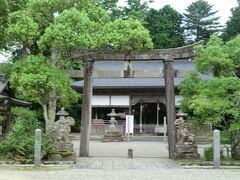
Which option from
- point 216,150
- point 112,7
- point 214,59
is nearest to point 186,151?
point 216,150

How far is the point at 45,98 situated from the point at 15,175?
21.3 ft

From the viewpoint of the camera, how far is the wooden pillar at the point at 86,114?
1697cm

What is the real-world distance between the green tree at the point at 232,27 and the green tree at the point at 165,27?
5362 millimetres

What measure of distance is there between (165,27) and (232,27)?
833 centimetres

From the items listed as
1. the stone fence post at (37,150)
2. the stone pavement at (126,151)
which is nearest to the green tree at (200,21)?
the stone pavement at (126,151)

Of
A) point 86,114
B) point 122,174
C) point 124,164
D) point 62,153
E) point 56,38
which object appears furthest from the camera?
point 86,114

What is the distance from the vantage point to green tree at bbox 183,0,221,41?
51312 millimetres

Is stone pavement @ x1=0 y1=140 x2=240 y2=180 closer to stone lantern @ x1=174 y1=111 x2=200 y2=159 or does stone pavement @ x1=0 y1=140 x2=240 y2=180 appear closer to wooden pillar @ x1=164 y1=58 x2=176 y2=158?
stone lantern @ x1=174 y1=111 x2=200 y2=159

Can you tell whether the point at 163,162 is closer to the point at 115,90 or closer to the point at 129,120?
the point at 129,120

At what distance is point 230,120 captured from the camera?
15.0 meters

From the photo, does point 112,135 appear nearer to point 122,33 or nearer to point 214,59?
point 122,33

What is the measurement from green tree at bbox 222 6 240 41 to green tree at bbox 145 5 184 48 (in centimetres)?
536

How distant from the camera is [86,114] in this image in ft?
56.1

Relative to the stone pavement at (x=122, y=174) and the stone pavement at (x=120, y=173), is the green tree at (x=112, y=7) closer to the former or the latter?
the stone pavement at (x=120, y=173)
